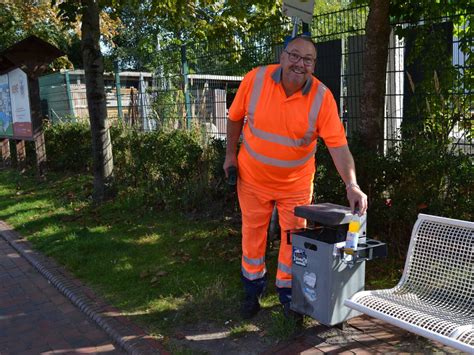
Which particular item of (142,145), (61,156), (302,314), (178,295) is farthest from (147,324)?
(61,156)

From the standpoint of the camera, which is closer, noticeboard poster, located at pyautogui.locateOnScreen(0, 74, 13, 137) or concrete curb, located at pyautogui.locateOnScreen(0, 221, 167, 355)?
concrete curb, located at pyautogui.locateOnScreen(0, 221, 167, 355)

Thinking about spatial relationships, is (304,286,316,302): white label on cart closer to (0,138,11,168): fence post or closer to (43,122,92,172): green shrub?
(43,122,92,172): green shrub

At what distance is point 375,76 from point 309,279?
2469 millimetres

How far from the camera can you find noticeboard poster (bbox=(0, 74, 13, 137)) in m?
11.4

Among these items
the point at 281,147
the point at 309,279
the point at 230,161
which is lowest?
the point at 309,279

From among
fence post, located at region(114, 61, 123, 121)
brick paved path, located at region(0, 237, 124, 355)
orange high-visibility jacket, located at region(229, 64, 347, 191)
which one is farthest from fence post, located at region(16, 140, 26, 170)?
orange high-visibility jacket, located at region(229, 64, 347, 191)

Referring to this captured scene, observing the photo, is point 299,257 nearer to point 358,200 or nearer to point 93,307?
point 358,200

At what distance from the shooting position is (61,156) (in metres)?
11.2

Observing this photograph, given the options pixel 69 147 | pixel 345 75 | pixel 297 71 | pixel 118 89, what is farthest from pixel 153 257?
pixel 69 147

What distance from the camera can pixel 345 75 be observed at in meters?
6.00

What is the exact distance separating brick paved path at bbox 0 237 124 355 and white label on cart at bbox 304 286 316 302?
1.47m

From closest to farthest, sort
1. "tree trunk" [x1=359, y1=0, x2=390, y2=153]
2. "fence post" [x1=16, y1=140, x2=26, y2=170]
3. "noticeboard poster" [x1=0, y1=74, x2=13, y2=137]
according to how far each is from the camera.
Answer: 1. "tree trunk" [x1=359, y1=0, x2=390, y2=153]
2. "noticeboard poster" [x1=0, y1=74, x2=13, y2=137]
3. "fence post" [x1=16, y1=140, x2=26, y2=170]

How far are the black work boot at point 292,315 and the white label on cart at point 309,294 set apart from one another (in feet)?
0.90

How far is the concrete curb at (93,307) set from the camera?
3479 millimetres
